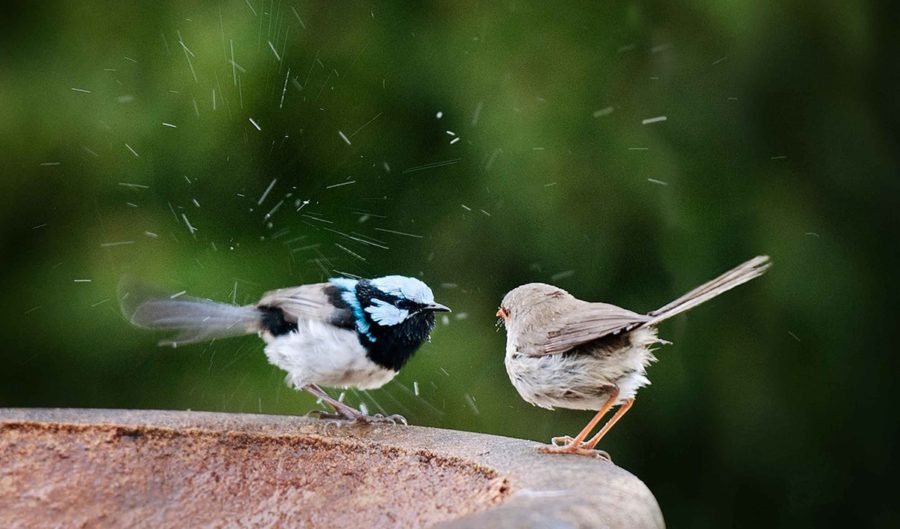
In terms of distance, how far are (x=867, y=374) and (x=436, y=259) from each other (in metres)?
1.72

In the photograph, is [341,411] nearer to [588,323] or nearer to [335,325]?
[335,325]

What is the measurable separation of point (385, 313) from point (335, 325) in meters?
0.16

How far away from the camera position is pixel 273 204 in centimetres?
414

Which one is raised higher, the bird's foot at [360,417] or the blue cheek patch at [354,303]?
the blue cheek patch at [354,303]

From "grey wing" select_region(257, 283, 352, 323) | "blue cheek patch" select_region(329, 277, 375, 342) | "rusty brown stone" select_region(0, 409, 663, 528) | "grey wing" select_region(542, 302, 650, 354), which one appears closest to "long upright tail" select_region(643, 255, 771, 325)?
"grey wing" select_region(542, 302, 650, 354)

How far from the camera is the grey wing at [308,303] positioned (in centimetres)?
328

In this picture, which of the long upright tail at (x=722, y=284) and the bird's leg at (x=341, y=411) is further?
the bird's leg at (x=341, y=411)

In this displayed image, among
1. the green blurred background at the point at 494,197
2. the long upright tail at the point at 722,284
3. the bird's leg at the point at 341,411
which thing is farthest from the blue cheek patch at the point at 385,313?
the long upright tail at the point at 722,284

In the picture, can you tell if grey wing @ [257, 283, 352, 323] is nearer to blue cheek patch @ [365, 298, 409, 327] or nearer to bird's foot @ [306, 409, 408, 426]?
blue cheek patch @ [365, 298, 409, 327]

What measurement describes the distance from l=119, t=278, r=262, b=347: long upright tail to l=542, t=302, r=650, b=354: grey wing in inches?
44.3

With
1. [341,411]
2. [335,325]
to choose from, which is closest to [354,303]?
[335,325]

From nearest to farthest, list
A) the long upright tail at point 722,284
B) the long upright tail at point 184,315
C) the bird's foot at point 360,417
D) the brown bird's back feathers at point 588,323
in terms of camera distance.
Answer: the long upright tail at point 722,284 < the brown bird's back feathers at point 588,323 < the bird's foot at point 360,417 < the long upright tail at point 184,315

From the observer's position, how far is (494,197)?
4035 mm

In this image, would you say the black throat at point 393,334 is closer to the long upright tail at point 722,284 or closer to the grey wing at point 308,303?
the grey wing at point 308,303
